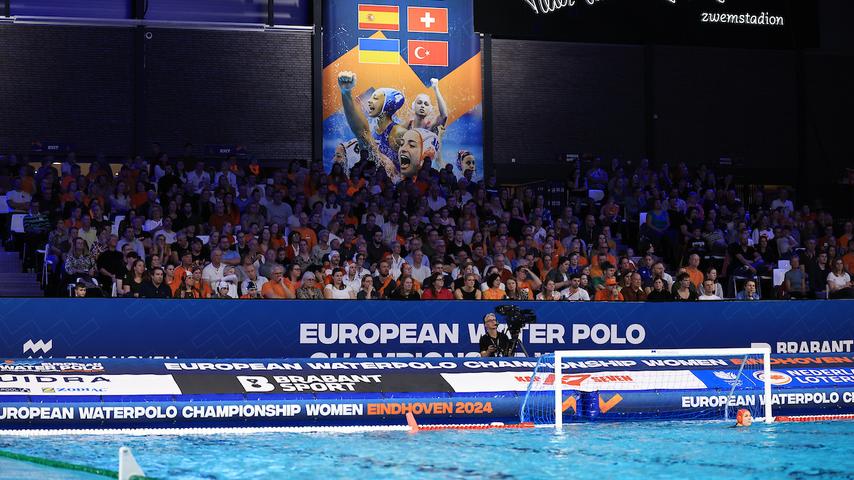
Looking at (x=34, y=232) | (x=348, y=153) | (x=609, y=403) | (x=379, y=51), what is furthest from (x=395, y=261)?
(x=379, y=51)

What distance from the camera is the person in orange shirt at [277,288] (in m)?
16.5

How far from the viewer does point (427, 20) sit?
27781 millimetres

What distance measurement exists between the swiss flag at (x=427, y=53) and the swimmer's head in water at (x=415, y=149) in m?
1.63

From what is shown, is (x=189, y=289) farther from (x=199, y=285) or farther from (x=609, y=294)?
(x=609, y=294)

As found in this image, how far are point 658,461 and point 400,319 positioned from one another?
17.8ft

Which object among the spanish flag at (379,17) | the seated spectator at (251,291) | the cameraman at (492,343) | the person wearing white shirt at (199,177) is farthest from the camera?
the spanish flag at (379,17)

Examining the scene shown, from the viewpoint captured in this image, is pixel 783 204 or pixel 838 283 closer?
pixel 838 283

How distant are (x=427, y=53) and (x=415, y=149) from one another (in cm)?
232

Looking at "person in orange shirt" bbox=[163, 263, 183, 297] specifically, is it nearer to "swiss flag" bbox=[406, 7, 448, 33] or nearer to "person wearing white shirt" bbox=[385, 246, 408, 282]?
"person wearing white shirt" bbox=[385, 246, 408, 282]

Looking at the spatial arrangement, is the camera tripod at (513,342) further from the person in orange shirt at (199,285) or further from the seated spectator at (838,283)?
the seated spectator at (838,283)

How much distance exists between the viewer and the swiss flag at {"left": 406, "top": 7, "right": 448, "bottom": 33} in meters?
27.7

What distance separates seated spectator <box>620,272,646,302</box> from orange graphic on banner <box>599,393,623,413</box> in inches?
137

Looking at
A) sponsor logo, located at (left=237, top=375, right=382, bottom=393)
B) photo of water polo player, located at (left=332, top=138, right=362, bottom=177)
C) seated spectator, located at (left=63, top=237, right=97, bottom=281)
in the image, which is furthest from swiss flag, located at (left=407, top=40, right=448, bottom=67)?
sponsor logo, located at (left=237, top=375, right=382, bottom=393)

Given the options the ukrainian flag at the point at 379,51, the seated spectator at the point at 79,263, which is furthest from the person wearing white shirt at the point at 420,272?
the ukrainian flag at the point at 379,51
